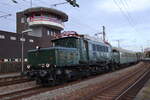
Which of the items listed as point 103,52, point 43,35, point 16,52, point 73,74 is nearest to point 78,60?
point 73,74

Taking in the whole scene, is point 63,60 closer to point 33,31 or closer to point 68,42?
point 68,42

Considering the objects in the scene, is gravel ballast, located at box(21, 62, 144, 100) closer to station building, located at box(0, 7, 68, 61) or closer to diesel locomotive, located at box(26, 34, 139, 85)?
diesel locomotive, located at box(26, 34, 139, 85)

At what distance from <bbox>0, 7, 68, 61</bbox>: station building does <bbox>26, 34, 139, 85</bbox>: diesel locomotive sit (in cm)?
2364

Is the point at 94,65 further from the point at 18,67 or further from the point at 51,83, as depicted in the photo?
the point at 18,67

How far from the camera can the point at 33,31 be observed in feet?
182

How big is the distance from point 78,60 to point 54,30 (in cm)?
4226

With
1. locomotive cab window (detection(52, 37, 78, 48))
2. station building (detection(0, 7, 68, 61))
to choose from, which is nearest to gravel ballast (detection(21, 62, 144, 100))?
locomotive cab window (detection(52, 37, 78, 48))

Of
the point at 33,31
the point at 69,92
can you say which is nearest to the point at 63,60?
the point at 69,92

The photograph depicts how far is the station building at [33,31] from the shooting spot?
40.4 meters

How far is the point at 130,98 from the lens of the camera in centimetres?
1045

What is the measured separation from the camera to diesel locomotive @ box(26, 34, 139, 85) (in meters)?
14.6

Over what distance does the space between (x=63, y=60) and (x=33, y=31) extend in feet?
137

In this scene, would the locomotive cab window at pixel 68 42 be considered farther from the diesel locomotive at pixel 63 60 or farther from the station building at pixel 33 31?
the station building at pixel 33 31

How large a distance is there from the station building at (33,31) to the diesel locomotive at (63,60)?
2364cm
